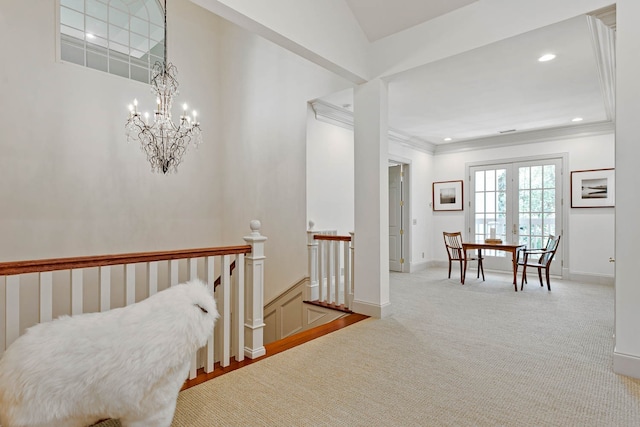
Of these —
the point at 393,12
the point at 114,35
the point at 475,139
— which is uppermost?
the point at 114,35

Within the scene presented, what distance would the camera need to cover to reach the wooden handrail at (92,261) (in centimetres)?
162

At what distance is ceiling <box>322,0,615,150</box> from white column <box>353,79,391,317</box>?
15.7 inches

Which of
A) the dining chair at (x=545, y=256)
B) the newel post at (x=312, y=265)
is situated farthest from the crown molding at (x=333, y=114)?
the dining chair at (x=545, y=256)

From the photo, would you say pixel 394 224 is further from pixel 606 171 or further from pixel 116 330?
pixel 116 330

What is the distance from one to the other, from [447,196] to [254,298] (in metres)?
5.78

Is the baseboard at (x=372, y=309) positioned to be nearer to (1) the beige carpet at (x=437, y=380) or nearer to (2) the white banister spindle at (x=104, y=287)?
(1) the beige carpet at (x=437, y=380)

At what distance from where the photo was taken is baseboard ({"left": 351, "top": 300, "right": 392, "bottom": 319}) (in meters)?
3.57

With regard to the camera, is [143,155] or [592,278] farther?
[592,278]

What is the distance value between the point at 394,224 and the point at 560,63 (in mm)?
4029

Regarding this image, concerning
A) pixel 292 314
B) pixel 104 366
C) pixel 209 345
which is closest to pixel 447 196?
pixel 292 314

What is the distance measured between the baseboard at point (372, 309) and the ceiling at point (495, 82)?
7.98ft

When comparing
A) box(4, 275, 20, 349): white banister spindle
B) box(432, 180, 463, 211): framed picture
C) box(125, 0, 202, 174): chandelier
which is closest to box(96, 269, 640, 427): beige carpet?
box(4, 275, 20, 349): white banister spindle

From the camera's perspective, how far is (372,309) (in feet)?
11.8

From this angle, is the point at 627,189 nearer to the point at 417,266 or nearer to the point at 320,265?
the point at 320,265
